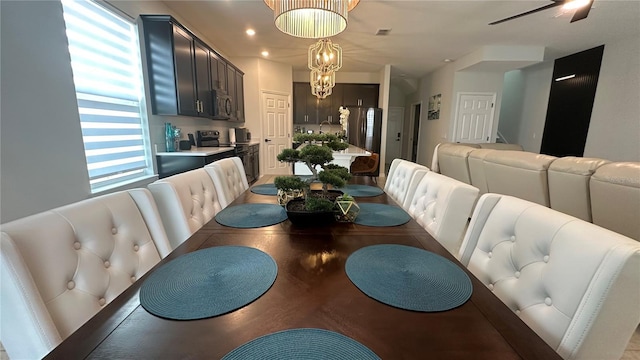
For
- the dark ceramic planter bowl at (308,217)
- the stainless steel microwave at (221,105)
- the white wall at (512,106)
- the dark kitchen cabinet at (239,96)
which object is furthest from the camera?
the white wall at (512,106)

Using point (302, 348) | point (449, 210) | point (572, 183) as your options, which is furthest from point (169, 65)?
point (572, 183)

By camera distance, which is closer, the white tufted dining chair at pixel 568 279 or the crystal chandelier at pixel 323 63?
the white tufted dining chair at pixel 568 279

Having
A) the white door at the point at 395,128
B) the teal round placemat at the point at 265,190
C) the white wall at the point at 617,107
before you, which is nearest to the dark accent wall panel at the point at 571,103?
the white wall at the point at 617,107

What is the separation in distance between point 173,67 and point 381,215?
283 centimetres

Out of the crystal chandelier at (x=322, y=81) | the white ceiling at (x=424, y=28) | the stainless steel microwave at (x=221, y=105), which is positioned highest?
the white ceiling at (x=424, y=28)

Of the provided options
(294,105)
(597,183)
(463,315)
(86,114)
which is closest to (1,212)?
(86,114)

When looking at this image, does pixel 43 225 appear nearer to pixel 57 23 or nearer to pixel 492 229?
pixel 492 229

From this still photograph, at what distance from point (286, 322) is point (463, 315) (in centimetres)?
45

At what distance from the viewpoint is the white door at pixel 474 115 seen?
18.5ft

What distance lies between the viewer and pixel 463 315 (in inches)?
25.5

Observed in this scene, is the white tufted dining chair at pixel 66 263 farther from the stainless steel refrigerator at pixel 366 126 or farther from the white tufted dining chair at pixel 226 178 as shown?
the stainless steel refrigerator at pixel 366 126

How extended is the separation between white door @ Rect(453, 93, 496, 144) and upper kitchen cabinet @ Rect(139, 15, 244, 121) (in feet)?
17.2

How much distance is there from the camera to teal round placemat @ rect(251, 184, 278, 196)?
73.2 inches

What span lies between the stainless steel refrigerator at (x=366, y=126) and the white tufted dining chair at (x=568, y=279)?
222 inches
